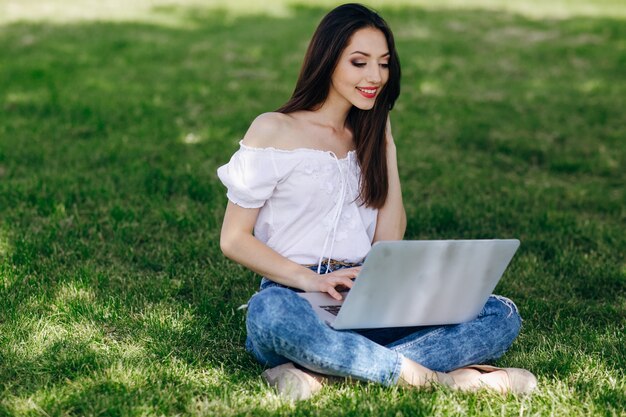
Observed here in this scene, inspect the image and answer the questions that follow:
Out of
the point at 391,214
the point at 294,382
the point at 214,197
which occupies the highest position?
the point at 391,214

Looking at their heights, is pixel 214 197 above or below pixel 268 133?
below

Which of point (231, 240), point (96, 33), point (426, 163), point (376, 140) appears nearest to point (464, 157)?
point (426, 163)

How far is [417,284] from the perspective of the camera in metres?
2.93

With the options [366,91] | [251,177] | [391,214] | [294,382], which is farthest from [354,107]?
[294,382]

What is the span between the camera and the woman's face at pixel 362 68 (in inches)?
135

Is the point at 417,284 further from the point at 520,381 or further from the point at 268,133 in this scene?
the point at 268,133

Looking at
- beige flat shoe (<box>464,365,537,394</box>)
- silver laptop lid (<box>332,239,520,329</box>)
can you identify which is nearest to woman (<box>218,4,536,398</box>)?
beige flat shoe (<box>464,365,537,394</box>)

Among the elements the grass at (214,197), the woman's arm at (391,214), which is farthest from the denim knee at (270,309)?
the woman's arm at (391,214)

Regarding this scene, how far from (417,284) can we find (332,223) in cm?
60

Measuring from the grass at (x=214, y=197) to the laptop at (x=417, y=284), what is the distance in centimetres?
28

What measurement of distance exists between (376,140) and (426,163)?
9.04 feet

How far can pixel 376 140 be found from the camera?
11.9 ft

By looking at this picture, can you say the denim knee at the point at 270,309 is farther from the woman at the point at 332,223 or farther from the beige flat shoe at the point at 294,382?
the beige flat shoe at the point at 294,382

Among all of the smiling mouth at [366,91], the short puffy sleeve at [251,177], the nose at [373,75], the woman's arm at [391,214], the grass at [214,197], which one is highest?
the nose at [373,75]
